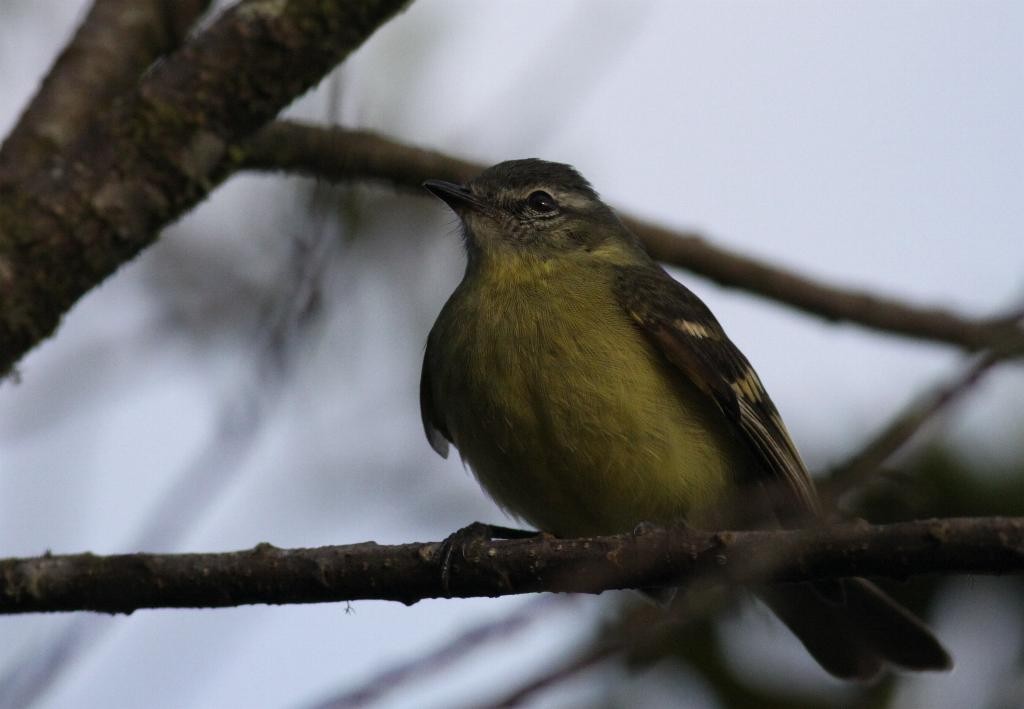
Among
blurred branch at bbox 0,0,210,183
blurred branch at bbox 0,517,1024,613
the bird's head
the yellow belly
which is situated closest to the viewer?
blurred branch at bbox 0,517,1024,613

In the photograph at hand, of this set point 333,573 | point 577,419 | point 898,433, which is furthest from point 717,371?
point 898,433

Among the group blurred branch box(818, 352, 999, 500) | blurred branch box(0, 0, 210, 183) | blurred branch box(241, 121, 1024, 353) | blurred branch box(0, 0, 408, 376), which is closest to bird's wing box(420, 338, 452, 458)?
blurred branch box(241, 121, 1024, 353)

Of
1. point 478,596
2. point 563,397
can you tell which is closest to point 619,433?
point 563,397

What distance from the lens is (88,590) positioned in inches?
171

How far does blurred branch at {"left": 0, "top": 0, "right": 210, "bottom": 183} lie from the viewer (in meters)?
5.12

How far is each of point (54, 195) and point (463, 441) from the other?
91.5 inches

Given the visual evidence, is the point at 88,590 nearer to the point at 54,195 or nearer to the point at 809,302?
the point at 54,195

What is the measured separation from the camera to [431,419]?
6984mm

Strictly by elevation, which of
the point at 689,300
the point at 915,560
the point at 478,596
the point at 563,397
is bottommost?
the point at 915,560

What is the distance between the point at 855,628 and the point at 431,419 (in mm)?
2504

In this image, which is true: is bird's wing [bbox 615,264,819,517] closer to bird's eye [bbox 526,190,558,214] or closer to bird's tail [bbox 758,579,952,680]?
bird's tail [bbox 758,579,952,680]

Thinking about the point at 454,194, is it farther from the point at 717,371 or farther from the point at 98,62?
the point at 98,62

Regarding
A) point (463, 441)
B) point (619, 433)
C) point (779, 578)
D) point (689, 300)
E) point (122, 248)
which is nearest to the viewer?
point (779, 578)

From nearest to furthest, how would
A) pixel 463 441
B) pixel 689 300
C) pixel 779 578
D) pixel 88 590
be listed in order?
pixel 779 578, pixel 88 590, pixel 463 441, pixel 689 300
